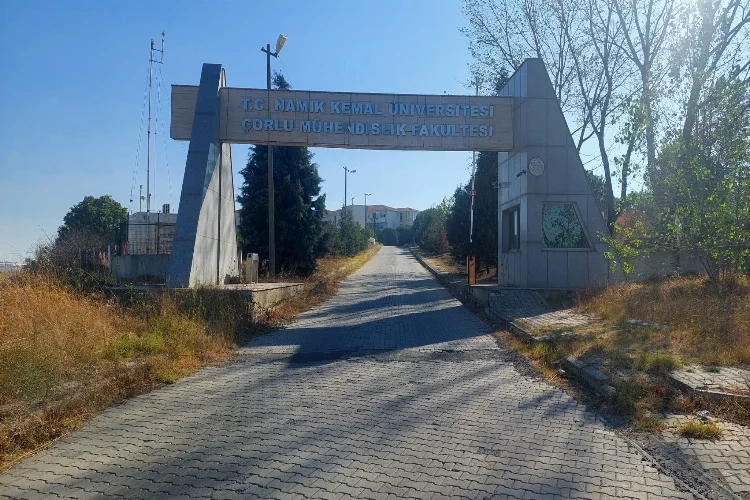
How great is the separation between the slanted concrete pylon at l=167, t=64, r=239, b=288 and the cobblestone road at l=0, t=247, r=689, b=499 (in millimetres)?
5919

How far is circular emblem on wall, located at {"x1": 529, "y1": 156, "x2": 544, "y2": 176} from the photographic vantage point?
1695cm

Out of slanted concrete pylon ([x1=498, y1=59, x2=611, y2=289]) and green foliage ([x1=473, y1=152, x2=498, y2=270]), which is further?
green foliage ([x1=473, y1=152, x2=498, y2=270])

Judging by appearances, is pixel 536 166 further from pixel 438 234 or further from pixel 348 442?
pixel 438 234

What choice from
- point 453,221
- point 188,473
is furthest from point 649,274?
point 453,221

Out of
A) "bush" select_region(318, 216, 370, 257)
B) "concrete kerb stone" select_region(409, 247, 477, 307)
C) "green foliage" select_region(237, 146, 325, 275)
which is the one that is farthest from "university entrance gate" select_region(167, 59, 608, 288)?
"bush" select_region(318, 216, 370, 257)

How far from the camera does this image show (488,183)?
3022 centimetres

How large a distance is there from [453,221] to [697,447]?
30224mm

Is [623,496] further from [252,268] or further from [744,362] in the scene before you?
[252,268]

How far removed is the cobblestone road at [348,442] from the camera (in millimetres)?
4652

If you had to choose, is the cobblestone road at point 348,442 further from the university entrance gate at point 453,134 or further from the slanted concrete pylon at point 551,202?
the university entrance gate at point 453,134

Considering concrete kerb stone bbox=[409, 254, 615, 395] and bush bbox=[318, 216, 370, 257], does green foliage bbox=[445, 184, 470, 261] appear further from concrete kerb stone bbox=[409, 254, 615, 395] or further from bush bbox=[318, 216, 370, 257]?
concrete kerb stone bbox=[409, 254, 615, 395]

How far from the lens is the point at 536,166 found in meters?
17.0

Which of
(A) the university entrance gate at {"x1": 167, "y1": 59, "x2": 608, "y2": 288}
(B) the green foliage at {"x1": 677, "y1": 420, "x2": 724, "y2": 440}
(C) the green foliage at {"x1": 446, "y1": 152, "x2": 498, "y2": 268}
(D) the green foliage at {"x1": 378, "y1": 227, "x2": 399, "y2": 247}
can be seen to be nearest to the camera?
(B) the green foliage at {"x1": 677, "y1": 420, "x2": 724, "y2": 440}

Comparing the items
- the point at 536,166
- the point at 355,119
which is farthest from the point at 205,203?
the point at 536,166
